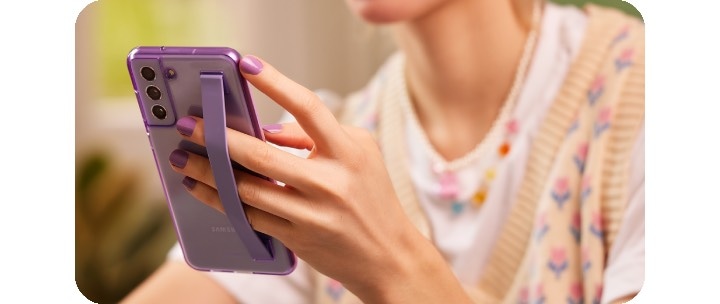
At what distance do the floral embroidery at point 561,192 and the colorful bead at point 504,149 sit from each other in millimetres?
37

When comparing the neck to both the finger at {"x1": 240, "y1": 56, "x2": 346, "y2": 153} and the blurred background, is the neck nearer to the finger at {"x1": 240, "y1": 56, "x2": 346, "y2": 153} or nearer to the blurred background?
the blurred background

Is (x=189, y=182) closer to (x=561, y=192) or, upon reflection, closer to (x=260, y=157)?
(x=260, y=157)

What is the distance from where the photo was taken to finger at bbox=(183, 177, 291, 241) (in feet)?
1.30

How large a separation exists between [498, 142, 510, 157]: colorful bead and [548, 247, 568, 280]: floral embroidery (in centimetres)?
6

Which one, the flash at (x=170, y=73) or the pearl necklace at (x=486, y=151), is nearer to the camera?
the flash at (x=170, y=73)

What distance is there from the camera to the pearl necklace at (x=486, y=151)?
20.5 inches

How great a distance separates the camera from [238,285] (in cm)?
55

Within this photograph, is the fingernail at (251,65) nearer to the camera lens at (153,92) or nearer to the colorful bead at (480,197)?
the camera lens at (153,92)

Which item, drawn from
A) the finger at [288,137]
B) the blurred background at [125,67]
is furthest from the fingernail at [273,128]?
the blurred background at [125,67]

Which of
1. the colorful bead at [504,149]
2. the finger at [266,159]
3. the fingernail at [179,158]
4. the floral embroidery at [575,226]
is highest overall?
the finger at [266,159]

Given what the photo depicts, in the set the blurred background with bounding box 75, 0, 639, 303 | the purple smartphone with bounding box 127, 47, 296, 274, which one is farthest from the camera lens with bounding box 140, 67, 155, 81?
the blurred background with bounding box 75, 0, 639, 303

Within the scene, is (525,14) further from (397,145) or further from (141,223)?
(141,223)

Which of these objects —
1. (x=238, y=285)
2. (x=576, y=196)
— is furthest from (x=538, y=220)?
(x=238, y=285)

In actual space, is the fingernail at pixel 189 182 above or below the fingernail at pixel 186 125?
below
